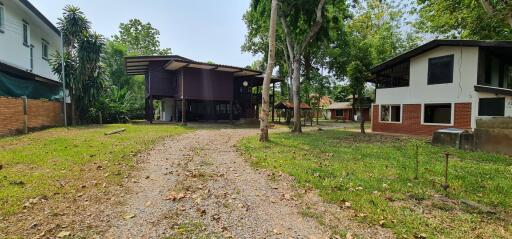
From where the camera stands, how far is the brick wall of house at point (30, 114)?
12080 mm

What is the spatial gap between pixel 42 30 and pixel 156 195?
22.3 m

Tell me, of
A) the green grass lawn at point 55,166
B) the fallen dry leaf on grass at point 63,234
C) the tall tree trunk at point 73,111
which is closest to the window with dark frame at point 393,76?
the green grass lawn at point 55,166

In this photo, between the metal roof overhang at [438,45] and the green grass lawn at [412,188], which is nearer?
the green grass lawn at [412,188]

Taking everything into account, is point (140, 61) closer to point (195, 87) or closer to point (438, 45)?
point (195, 87)

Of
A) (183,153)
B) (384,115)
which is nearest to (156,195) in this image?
(183,153)

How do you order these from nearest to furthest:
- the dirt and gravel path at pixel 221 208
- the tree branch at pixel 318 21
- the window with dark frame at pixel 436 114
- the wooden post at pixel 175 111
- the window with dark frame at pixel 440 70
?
the dirt and gravel path at pixel 221 208 < the tree branch at pixel 318 21 < the window with dark frame at pixel 440 70 < the window with dark frame at pixel 436 114 < the wooden post at pixel 175 111

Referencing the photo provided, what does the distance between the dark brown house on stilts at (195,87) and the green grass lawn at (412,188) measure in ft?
48.0

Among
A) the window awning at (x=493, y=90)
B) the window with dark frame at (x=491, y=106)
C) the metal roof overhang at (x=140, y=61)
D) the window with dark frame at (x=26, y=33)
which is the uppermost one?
the window with dark frame at (x=26, y=33)

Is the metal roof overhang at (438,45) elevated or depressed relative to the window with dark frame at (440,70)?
elevated

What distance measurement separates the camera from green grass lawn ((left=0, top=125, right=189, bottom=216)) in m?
5.07

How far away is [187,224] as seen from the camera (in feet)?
12.7

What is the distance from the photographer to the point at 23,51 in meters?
17.1

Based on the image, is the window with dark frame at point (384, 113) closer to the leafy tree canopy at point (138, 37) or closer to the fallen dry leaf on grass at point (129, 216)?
the fallen dry leaf on grass at point (129, 216)

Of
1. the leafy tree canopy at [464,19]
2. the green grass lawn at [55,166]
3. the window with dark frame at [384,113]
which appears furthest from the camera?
the window with dark frame at [384,113]
